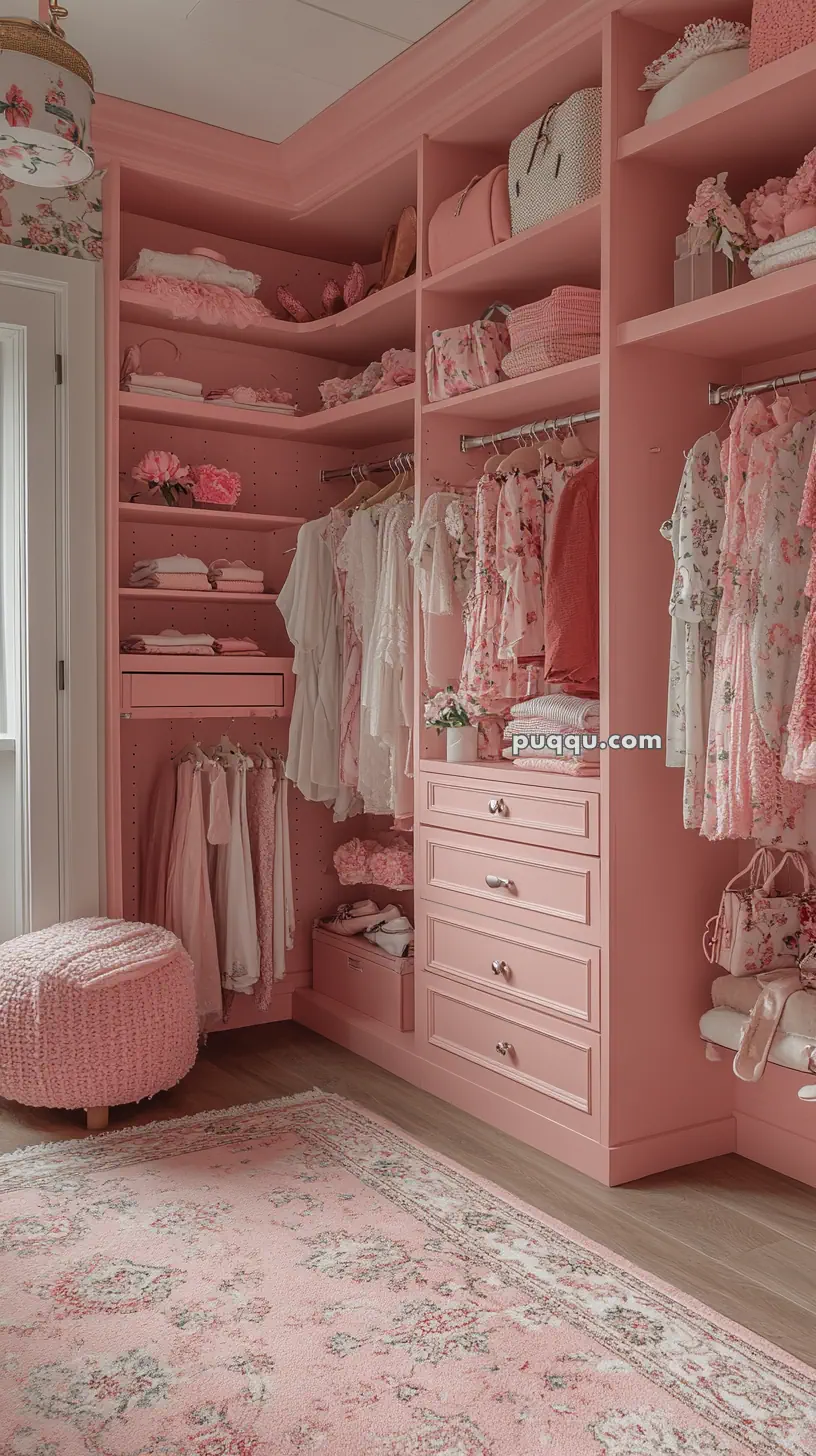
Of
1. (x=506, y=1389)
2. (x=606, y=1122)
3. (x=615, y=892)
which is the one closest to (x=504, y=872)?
(x=615, y=892)

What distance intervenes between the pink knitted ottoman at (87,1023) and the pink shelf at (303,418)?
173 cm

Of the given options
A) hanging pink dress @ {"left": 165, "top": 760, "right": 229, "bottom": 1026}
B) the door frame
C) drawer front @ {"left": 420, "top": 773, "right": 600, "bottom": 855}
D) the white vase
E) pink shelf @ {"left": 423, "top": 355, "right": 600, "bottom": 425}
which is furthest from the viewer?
hanging pink dress @ {"left": 165, "top": 760, "right": 229, "bottom": 1026}

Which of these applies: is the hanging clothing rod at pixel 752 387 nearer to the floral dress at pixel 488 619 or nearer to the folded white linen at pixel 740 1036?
the floral dress at pixel 488 619

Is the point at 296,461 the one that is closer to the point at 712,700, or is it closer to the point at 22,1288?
the point at 712,700

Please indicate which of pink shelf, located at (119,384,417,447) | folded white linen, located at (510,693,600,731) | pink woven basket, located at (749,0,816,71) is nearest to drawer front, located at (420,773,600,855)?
folded white linen, located at (510,693,600,731)

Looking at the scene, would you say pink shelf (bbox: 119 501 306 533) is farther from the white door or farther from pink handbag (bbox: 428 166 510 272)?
pink handbag (bbox: 428 166 510 272)

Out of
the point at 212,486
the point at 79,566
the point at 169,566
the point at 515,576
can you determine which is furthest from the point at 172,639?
the point at 515,576

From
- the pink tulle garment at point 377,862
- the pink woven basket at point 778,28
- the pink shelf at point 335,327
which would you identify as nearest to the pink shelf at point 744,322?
the pink woven basket at point 778,28

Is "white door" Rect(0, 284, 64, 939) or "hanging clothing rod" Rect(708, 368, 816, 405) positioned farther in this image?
"white door" Rect(0, 284, 64, 939)

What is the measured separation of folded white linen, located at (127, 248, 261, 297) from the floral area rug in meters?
2.67

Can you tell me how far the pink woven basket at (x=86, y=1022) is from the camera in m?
3.02

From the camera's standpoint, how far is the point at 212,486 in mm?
3811

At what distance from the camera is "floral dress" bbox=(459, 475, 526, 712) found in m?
3.17

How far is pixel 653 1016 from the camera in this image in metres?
2.85
